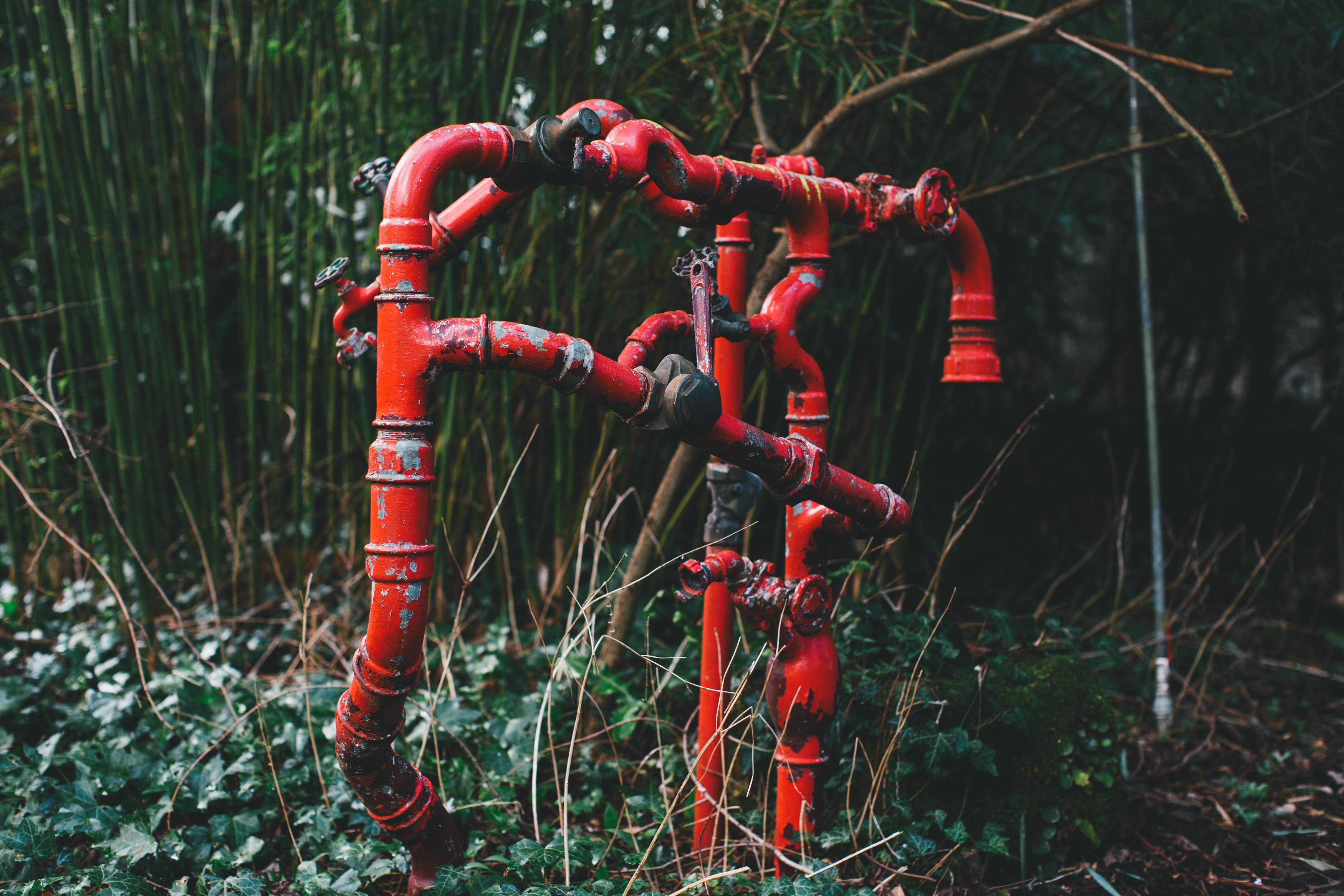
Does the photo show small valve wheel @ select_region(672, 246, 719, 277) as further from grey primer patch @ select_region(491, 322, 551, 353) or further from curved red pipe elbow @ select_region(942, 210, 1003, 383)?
curved red pipe elbow @ select_region(942, 210, 1003, 383)

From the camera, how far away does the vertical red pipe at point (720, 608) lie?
1457 mm

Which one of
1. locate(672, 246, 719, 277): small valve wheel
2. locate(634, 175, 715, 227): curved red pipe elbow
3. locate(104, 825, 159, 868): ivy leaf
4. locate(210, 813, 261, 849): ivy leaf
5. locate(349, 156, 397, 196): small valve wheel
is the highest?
locate(349, 156, 397, 196): small valve wheel

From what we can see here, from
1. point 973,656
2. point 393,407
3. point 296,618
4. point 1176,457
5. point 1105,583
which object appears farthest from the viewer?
point 1176,457

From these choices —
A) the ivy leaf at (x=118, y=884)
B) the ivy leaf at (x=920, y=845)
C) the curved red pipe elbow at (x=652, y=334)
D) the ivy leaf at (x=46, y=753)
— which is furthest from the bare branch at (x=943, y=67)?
the ivy leaf at (x=46, y=753)

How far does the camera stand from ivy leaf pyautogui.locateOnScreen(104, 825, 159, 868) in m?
1.41

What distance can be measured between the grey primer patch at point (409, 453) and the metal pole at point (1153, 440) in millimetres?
2027

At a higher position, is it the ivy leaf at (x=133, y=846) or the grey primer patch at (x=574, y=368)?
the grey primer patch at (x=574, y=368)

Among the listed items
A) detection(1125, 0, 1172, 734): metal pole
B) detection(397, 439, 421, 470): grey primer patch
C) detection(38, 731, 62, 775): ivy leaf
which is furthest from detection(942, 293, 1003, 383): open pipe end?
detection(38, 731, 62, 775): ivy leaf

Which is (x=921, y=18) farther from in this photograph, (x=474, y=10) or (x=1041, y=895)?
(x=1041, y=895)

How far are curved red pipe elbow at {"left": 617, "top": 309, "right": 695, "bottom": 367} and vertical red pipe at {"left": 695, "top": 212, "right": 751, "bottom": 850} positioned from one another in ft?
0.54

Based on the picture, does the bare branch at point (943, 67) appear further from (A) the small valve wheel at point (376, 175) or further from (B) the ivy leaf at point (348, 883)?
(B) the ivy leaf at point (348, 883)

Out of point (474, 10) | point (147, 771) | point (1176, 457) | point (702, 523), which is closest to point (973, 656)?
point (702, 523)

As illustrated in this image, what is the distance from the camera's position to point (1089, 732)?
5.67ft

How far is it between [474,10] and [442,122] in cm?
27
